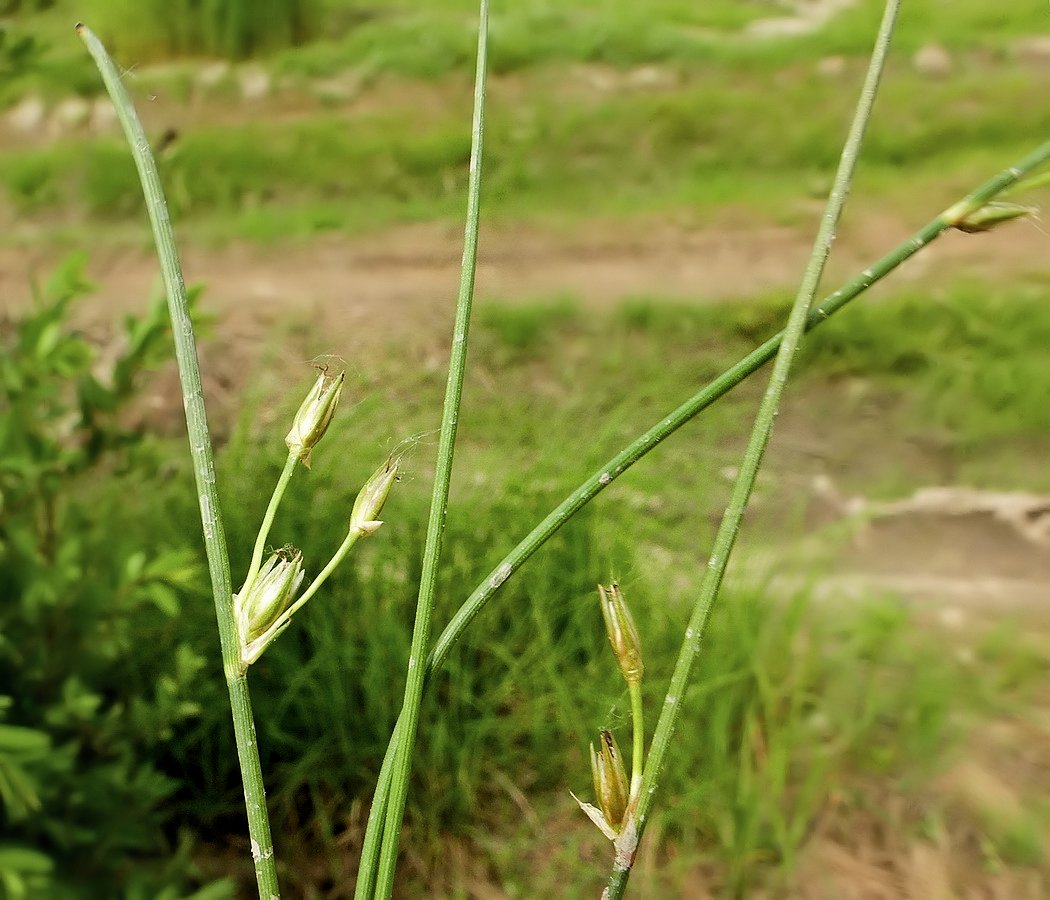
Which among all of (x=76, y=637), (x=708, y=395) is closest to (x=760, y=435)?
(x=708, y=395)

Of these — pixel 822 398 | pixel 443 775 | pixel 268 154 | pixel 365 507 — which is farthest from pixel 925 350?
pixel 365 507

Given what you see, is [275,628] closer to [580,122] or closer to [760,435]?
[760,435]

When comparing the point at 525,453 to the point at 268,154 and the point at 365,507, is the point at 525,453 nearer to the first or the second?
the point at 365,507

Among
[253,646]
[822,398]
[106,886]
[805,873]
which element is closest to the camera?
[253,646]

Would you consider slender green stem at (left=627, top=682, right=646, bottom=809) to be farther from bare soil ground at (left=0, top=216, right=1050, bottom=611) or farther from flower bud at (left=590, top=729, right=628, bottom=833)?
bare soil ground at (left=0, top=216, right=1050, bottom=611)

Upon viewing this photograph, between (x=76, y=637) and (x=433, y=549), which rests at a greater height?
(x=433, y=549)

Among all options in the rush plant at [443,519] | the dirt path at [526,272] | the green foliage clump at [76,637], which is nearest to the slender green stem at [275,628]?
the rush plant at [443,519]
